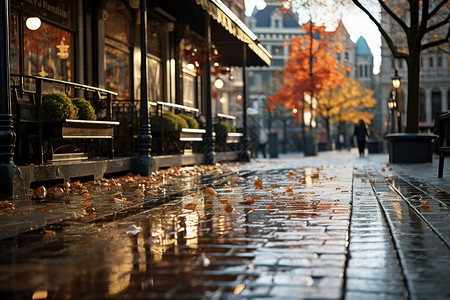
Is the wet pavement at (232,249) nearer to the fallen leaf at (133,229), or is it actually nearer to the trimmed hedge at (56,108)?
the fallen leaf at (133,229)

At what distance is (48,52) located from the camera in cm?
1394

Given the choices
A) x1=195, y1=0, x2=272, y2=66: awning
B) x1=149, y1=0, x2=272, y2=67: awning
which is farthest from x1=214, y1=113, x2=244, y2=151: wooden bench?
x1=195, y1=0, x2=272, y2=66: awning

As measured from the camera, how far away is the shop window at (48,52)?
13.1 meters

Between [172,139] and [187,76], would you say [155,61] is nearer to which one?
[187,76]

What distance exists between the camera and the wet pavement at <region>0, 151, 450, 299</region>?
339 centimetres

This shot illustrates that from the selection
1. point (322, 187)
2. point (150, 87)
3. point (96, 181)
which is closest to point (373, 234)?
point (322, 187)

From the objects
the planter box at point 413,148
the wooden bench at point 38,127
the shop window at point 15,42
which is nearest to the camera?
the wooden bench at point 38,127

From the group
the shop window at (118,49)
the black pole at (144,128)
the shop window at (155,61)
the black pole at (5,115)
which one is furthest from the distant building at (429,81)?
the black pole at (5,115)

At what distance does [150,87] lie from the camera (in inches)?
816

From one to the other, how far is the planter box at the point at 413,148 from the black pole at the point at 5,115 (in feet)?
45.1

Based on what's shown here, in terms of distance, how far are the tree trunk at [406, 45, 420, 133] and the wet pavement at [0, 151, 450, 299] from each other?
41.6ft

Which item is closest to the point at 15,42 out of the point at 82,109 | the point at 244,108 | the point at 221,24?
the point at 82,109

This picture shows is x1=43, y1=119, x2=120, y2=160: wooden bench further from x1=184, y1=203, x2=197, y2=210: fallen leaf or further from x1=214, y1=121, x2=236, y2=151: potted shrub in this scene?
x1=214, y1=121, x2=236, y2=151: potted shrub

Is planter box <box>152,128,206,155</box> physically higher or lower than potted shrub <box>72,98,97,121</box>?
lower
